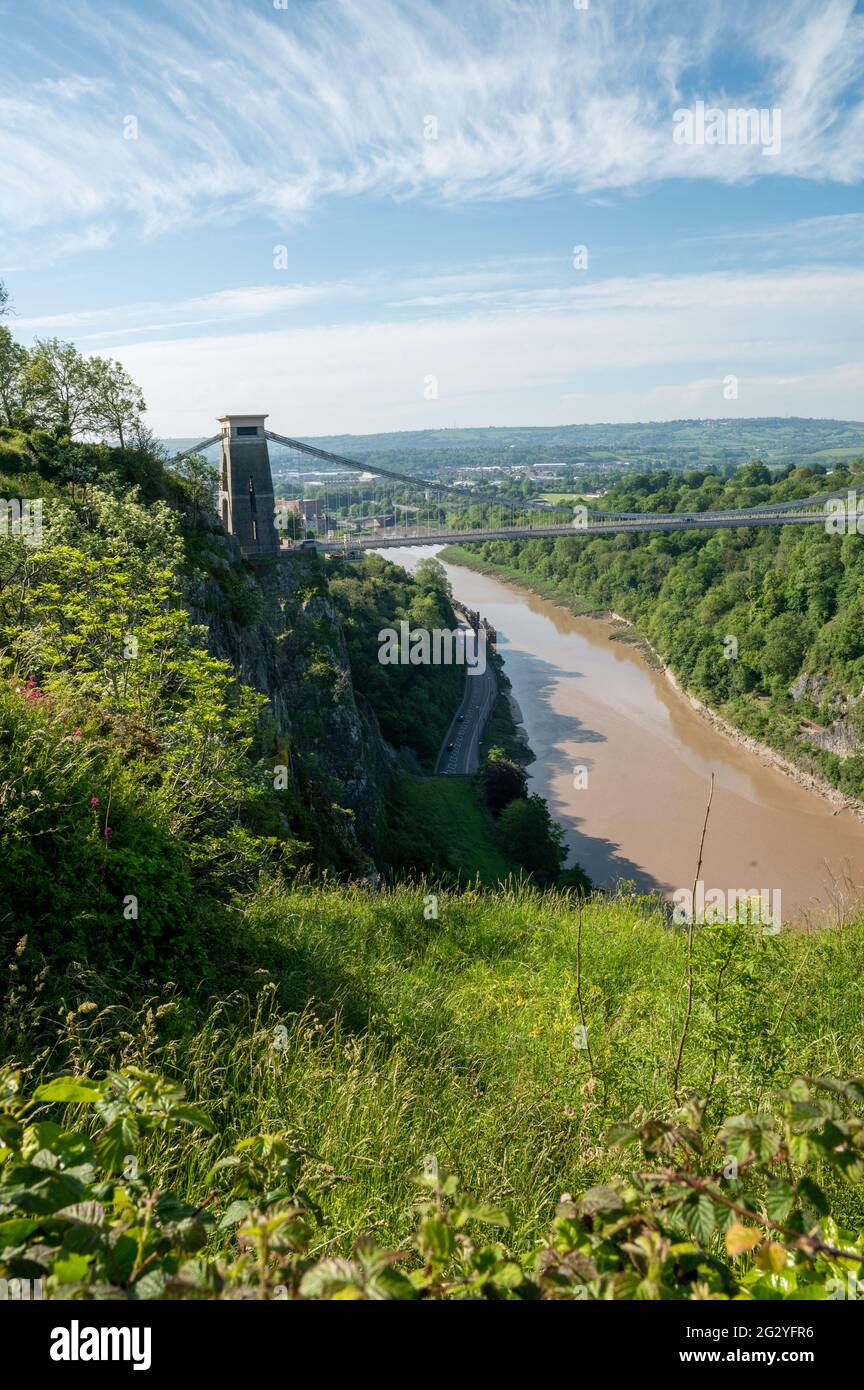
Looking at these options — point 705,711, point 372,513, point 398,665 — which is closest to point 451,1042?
point 398,665

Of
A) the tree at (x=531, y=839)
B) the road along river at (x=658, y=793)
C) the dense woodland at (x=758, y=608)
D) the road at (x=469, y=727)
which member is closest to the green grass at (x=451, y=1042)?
the road along river at (x=658, y=793)

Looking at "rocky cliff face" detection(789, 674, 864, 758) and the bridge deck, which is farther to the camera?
the bridge deck

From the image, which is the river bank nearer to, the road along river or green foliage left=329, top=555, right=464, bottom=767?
the road along river

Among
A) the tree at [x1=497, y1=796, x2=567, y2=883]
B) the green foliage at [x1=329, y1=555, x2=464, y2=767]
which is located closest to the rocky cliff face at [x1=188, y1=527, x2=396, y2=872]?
the green foliage at [x1=329, y1=555, x2=464, y2=767]

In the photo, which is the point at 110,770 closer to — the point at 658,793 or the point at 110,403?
the point at 110,403

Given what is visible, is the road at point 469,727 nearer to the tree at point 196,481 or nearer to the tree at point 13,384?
the tree at point 196,481
